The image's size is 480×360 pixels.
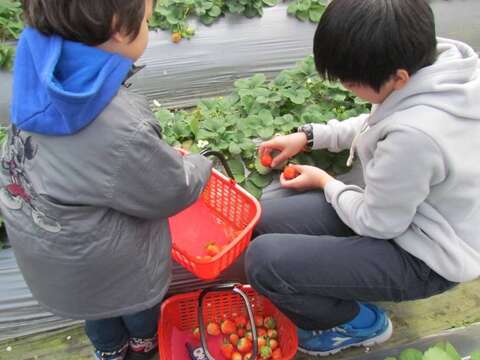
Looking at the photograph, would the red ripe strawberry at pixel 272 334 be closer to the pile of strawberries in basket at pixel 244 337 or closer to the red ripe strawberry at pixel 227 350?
the pile of strawberries in basket at pixel 244 337

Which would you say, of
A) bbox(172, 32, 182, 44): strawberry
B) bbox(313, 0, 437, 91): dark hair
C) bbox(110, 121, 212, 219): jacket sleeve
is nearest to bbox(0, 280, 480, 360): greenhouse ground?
bbox(110, 121, 212, 219): jacket sleeve

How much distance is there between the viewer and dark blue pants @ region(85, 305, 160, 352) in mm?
1611

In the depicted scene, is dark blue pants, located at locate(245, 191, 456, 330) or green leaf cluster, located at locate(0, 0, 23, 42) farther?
green leaf cluster, located at locate(0, 0, 23, 42)

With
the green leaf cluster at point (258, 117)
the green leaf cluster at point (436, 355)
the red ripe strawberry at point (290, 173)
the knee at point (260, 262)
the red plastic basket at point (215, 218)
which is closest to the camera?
the green leaf cluster at point (436, 355)

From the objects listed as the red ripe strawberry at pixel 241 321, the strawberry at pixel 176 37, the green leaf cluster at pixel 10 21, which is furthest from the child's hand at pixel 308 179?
the green leaf cluster at pixel 10 21

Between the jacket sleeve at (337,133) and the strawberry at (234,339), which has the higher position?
the jacket sleeve at (337,133)

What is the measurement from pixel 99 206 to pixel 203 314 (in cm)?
76

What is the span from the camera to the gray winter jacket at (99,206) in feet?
3.68

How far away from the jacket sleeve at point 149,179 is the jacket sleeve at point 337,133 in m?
0.65

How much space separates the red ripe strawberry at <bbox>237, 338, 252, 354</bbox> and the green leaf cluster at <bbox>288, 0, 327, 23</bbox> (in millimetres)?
1720

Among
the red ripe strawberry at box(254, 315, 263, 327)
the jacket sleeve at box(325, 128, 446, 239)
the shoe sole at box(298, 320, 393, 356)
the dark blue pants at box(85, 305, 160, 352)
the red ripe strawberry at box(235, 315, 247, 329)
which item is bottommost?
the shoe sole at box(298, 320, 393, 356)

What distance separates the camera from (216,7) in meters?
2.69

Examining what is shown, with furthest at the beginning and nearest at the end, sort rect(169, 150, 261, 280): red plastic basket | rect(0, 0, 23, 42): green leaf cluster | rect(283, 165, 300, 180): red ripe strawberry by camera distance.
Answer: rect(0, 0, 23, 42): green leaf cluster → rect(283, 165, 300, 180): red ripe strawberry → rect(169, 150, 261, 280): red plastic basket

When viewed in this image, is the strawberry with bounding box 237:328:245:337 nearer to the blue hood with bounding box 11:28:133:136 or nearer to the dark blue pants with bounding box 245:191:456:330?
the dark blue pants with bounding box 245:191:456:330
